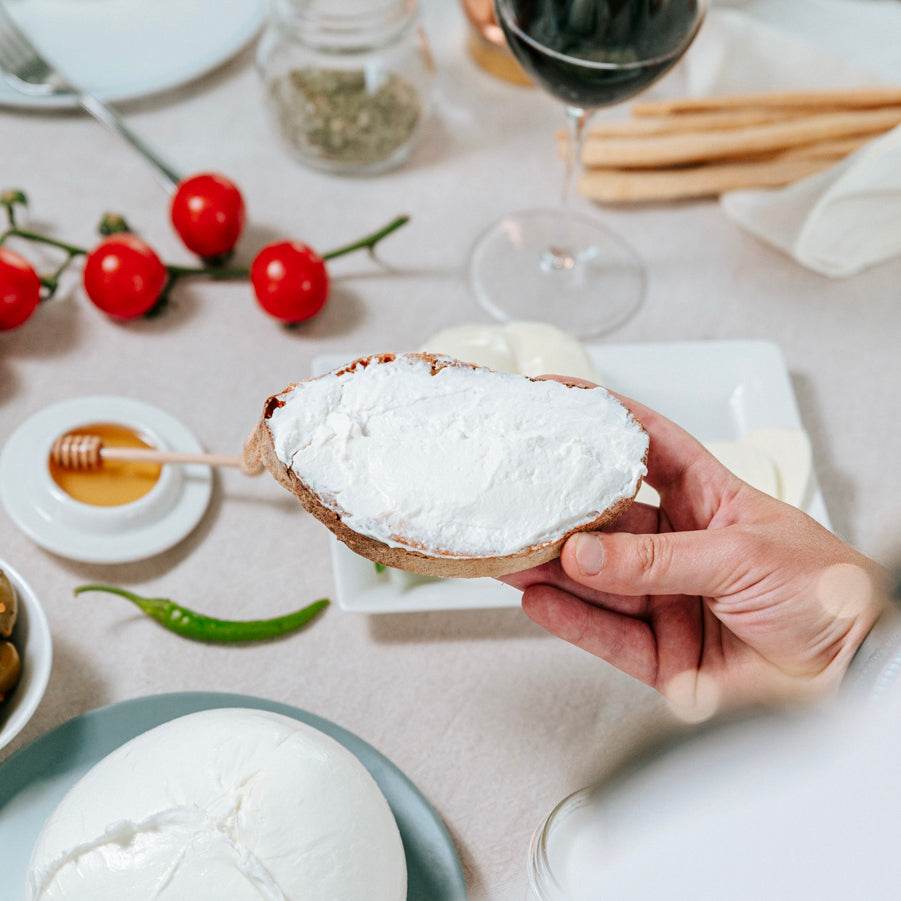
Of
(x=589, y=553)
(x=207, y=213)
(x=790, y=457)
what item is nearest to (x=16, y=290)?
(x=207, y=213)

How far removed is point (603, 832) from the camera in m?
0.42

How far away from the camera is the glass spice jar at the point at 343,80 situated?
1.35m

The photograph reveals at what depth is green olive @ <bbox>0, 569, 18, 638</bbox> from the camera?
0.81 m

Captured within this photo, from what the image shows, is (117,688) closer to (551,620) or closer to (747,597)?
(551,620)

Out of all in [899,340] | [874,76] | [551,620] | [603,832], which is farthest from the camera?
[874,76]

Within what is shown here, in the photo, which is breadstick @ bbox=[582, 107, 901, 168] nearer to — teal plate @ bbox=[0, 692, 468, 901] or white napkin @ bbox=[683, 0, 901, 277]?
white napkin @ bbox=[683, 0, 901, 277]

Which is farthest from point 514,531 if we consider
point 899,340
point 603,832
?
point 899,340

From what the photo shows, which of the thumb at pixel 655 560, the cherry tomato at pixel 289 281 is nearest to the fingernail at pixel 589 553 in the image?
the thumb at pixel 655 560

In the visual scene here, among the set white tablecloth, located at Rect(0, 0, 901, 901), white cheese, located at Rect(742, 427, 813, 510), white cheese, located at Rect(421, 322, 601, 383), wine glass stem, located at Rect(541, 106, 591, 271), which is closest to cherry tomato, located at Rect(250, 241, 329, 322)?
white tablecloth, located at Rect(0, 0, 901, 901)

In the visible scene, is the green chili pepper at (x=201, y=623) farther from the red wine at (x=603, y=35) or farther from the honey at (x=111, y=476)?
the red wine at (x=603, y=35)

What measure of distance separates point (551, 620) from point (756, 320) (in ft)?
2.22

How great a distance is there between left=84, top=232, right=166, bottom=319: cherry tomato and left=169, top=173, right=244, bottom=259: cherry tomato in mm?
73

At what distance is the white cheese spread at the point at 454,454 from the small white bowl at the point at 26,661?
12.4 inches

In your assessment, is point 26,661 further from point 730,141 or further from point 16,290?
point 730,141
